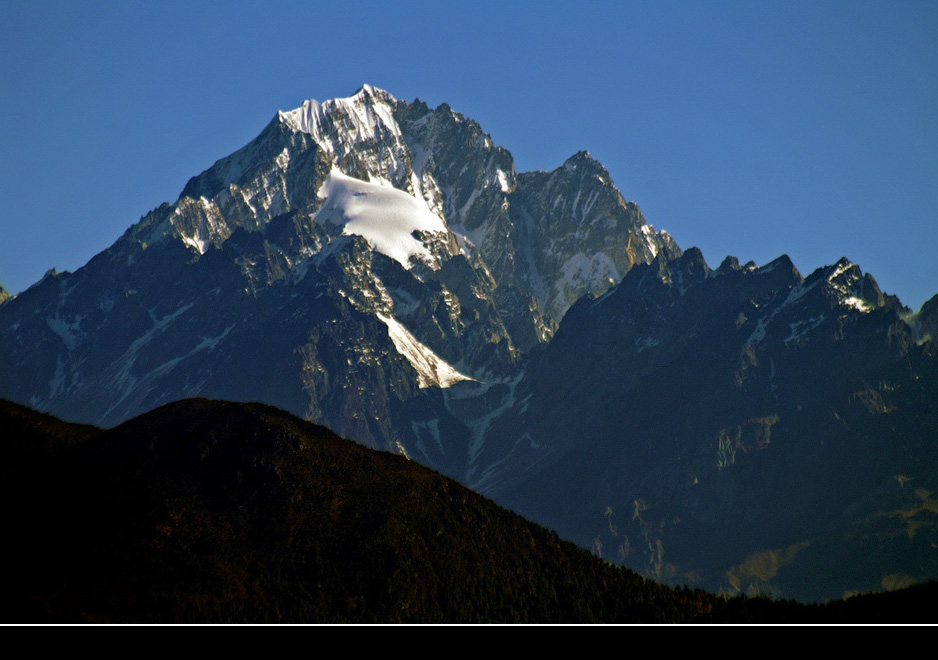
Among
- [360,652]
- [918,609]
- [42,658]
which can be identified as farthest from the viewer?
[918,609]

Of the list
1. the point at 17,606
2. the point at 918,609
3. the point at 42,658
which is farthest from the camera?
the point at 918,609

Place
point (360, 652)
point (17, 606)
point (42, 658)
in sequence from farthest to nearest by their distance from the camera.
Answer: point (17, 606) < point (360, 652) < point (42, 658)

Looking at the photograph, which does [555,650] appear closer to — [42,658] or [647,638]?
[647,638]

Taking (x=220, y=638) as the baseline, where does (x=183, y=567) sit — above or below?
above

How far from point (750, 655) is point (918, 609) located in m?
98.8

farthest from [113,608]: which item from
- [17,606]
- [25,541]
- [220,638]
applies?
[220,638]

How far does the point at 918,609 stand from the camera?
640 ft

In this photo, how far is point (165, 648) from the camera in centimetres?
9788

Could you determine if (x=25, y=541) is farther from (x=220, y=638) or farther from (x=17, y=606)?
(x=220, y=638)

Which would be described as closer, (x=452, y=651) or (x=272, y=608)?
(x=452, y=651)

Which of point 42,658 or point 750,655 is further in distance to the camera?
point 750,655

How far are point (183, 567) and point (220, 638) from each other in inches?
3904

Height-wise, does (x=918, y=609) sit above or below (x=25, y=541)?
below

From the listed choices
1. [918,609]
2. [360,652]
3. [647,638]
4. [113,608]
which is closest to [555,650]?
[647,638]
